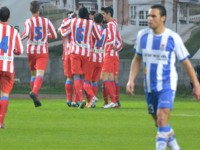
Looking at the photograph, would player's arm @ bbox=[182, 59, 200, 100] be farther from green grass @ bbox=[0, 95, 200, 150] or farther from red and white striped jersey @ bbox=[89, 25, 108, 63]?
red and white striped jersey @ bbox=[89, 25, 108, 63]

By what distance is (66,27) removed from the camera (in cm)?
2345

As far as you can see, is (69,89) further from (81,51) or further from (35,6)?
(35,6)

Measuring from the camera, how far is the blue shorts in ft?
41.4

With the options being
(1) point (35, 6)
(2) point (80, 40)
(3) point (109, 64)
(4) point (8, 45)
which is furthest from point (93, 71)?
(4) point (8, 45)

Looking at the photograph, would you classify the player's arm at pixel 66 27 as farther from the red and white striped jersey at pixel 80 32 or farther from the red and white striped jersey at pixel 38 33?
the red and white striped jersey at pixel 38 33

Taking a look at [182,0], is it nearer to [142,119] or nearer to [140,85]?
[140,85]

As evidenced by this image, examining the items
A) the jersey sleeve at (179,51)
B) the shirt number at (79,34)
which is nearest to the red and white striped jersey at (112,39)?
the shirt number at (79,34)

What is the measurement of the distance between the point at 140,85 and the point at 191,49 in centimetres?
209

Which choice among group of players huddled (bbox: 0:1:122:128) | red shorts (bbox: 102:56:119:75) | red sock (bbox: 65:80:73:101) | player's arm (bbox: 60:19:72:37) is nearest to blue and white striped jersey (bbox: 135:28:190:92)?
group of players huddled (bbox: 0:1:122:128)

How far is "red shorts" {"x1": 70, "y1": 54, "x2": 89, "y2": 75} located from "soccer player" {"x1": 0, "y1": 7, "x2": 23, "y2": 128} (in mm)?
6042

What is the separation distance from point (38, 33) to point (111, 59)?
221 cm

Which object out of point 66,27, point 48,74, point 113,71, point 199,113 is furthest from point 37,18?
point 48,74

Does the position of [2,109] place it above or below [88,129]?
above

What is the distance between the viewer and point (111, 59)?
966 inches
